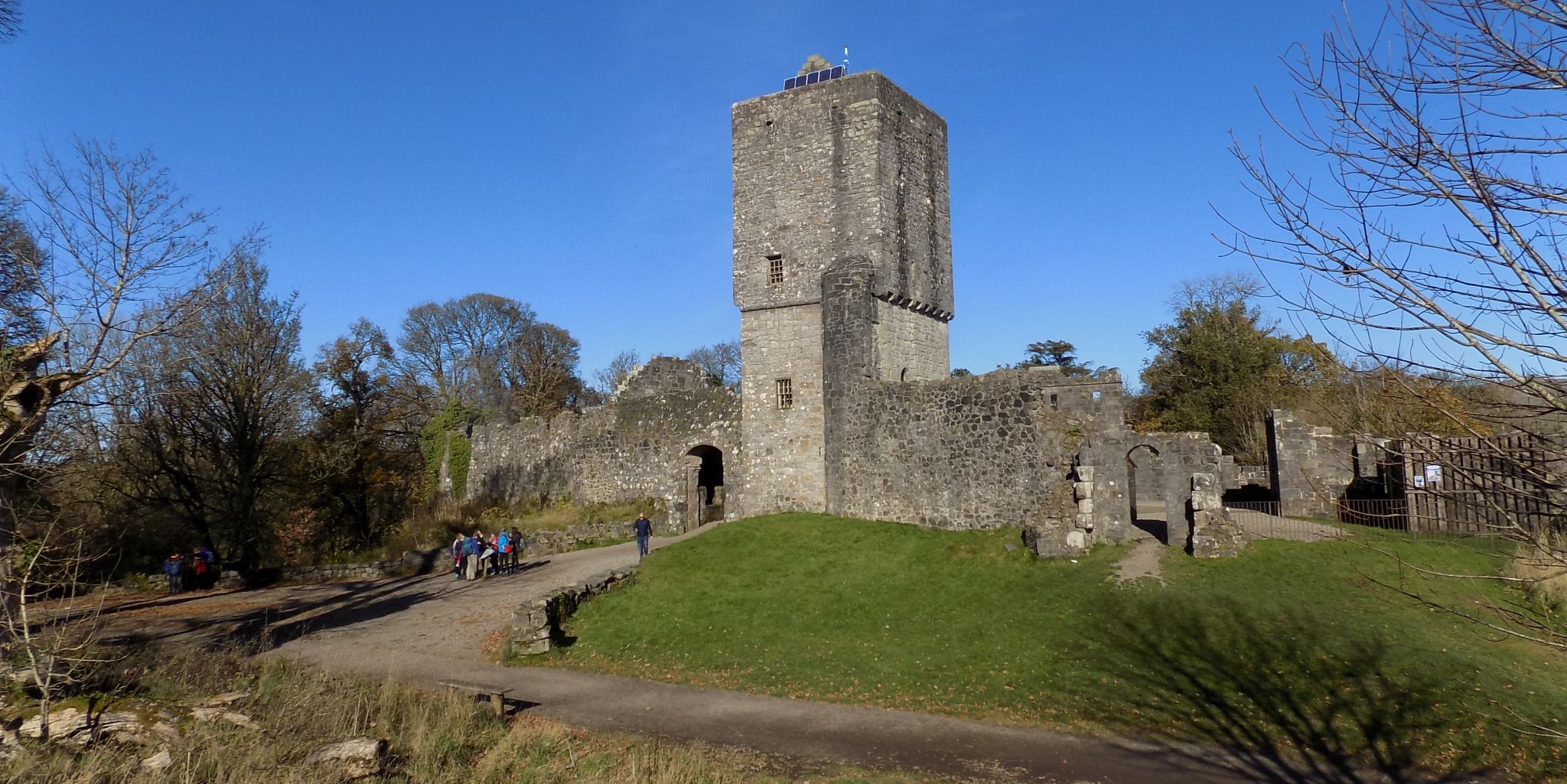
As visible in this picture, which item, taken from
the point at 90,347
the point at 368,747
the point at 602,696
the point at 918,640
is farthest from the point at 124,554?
the point at 918,640

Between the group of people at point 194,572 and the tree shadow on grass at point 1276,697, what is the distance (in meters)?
20.2

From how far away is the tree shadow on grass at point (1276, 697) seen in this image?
25.4ft

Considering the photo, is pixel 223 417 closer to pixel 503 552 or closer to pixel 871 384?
pixel 503 552

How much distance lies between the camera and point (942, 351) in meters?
22.2

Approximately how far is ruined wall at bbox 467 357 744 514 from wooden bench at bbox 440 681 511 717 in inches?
440

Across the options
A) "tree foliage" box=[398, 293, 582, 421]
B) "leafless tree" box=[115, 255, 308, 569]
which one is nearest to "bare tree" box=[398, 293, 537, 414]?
"tree foliage" box=[398, 293, 582, 421]

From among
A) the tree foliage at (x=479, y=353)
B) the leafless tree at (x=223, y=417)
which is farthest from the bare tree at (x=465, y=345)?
the leafless tree at (x=223, y=417)

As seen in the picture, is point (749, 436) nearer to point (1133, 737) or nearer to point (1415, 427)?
point (1133, 737)

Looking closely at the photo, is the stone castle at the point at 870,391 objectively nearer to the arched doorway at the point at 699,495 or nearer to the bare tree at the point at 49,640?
the arched doorway at the point at 699,495

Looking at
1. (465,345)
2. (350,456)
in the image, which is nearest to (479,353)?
(465,345)

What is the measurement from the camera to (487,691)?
1030cm

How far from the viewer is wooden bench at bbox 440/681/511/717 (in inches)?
376

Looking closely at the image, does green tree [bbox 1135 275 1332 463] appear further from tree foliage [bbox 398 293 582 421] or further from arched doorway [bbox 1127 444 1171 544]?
tree foliage [bbox 398 293 582 421]

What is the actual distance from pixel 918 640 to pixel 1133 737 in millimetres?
3940
